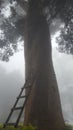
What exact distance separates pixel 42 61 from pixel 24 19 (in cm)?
515

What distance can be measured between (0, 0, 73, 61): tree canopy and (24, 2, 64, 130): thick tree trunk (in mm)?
1999

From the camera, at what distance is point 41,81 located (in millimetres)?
13148

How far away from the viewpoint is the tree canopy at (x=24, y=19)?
1870cm

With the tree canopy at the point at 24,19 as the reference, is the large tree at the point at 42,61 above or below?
below

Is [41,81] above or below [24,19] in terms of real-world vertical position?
below

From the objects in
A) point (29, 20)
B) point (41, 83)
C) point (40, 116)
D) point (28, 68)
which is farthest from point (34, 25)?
point (40, 116)

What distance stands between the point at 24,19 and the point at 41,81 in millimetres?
6455

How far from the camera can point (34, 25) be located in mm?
15648

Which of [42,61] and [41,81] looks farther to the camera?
[42,61]

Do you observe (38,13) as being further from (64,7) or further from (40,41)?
(64,7)

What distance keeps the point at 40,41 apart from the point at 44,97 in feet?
12.4

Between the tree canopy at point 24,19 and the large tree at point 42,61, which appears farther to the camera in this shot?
the tree canopy at point 24,19

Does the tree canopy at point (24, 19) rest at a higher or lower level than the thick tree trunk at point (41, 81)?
higher

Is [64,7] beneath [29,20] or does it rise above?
above
